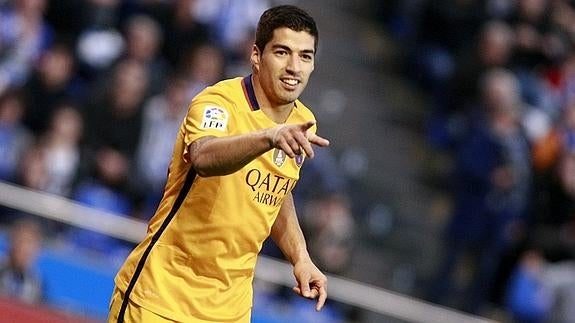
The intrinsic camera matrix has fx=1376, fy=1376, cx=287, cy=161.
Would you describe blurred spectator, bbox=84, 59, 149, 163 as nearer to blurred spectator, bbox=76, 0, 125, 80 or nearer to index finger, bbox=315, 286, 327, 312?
blurred spectator, bbox=76, 0, 125, 80

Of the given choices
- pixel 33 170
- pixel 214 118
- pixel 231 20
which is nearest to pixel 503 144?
pixel 231 20

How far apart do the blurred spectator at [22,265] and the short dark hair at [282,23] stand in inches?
170

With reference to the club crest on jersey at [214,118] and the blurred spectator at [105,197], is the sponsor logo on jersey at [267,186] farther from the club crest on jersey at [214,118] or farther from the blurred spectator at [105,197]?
the blurred spectator at [105,197]

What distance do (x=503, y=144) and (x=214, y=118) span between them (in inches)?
227

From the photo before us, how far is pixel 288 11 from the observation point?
4.52 m

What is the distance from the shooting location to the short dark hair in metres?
4.49

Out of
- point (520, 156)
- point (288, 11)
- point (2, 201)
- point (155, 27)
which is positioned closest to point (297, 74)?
point (288, 11)

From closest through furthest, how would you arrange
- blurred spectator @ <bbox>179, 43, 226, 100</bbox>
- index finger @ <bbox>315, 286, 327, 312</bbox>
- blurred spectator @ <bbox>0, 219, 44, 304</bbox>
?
index finger @ <bbox>315, 286, 327, 312</bbox> → blurred spectator @ <bbox>0, 219, 44, 304</bbox> → blurred spectator @ <bbox>179, 43, 226, 100</bbox>

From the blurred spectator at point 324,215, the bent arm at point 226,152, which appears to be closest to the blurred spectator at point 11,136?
the blurred spectator at point 324,215

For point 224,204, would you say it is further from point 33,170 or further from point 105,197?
point 105,197

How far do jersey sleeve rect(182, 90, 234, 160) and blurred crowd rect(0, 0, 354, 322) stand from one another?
4313mm

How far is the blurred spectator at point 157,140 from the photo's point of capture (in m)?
8.95

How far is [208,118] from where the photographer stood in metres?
4.41

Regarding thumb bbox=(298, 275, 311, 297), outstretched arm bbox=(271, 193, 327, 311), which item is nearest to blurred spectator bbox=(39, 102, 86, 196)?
outstretched arm bbox=(271, 193, 327, 311)
